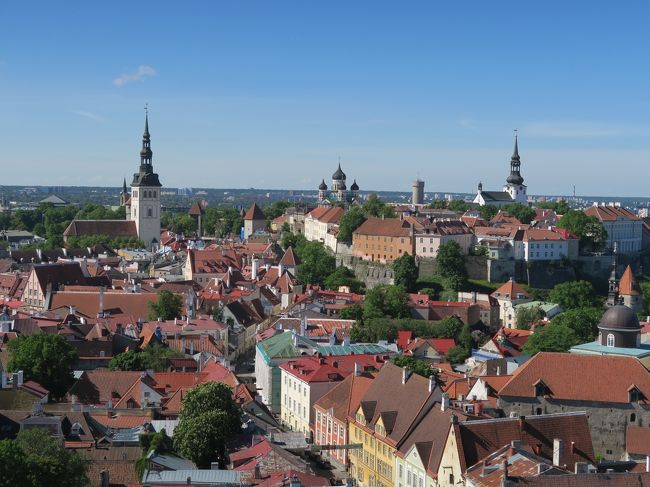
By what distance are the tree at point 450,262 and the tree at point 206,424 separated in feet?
151

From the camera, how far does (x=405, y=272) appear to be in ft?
273

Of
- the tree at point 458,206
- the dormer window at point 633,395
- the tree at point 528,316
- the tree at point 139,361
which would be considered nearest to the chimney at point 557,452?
Result: the dormer window at point 633,395

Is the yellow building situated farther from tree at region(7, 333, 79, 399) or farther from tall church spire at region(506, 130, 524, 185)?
tall church spire at region(506, 130, 524, 185)

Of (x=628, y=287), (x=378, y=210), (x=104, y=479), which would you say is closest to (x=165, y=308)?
(x=628, y=287)

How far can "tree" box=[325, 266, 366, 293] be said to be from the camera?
86500 mm

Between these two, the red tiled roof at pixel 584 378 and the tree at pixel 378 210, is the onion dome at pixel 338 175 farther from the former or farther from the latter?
the red tiled roof at pixel 584 378

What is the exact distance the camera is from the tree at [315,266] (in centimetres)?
8838

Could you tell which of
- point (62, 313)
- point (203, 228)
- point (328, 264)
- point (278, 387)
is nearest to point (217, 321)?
point (62, 313)

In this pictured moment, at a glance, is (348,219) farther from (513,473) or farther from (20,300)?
(513,473)

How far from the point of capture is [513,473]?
2697 cm

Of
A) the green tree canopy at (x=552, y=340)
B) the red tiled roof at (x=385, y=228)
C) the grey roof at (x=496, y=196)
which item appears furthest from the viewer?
the grey roof at (x=496, y=196)

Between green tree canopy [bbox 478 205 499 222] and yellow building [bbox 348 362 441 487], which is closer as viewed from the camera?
yellow building [bbox 348 362 441 487]

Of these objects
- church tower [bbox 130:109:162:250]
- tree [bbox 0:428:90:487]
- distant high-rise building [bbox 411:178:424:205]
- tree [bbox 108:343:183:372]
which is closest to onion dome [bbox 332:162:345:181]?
distant high-rise building [bbox 411:178:424:205]

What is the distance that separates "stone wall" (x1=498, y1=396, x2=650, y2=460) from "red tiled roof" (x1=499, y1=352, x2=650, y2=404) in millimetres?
244
